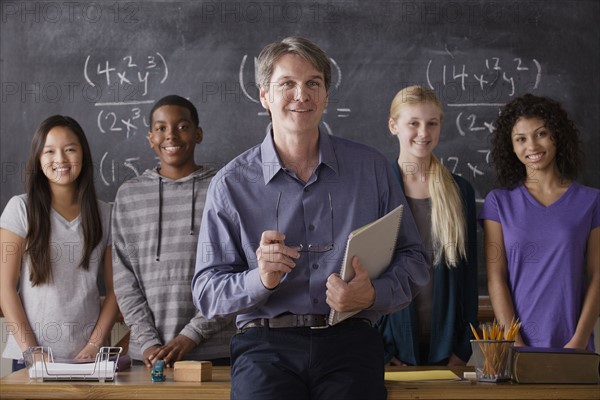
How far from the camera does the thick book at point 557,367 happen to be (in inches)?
88.0

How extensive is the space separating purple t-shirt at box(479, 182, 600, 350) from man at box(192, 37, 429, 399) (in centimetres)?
105

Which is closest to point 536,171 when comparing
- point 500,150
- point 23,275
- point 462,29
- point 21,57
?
point 500,150

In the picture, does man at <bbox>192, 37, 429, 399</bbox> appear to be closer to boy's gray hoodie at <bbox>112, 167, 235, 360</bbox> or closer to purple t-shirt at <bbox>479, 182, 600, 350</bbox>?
boy's gray hoodie at <bbox>112, 167, 235, 360</bbox>

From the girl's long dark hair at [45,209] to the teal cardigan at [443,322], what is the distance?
3.83 feet

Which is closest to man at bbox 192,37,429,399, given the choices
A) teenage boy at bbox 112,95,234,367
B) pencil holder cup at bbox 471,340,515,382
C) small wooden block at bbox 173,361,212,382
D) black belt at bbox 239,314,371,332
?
black belt at bbox 239,314,371,332

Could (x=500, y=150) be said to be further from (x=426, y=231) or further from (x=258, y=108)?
(x=258, y=108)

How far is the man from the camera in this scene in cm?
210

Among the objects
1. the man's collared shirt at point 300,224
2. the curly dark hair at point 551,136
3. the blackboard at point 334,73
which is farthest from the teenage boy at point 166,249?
the curly dark hair at point 551,136

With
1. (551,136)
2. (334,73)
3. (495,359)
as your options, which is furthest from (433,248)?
(334,73)

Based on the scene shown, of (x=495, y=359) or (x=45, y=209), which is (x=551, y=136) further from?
(x=45, y=209)

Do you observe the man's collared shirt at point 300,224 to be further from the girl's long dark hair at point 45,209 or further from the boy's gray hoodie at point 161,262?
the girl's long dark hair at point 45,209

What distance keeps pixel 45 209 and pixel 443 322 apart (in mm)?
1580

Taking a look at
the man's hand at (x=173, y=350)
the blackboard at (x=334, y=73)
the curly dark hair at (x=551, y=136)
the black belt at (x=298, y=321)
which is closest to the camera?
the black belt at (x=298, y=321)

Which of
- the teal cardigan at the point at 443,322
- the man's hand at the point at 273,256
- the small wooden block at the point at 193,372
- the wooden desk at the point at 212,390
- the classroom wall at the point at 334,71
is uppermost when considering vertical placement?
the classroom wall at the point at 334,71
